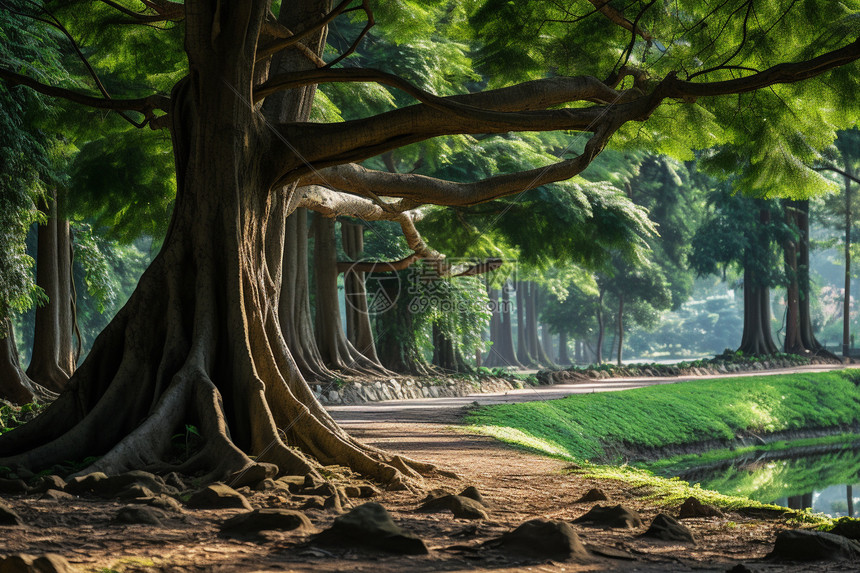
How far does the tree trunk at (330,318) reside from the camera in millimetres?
19094

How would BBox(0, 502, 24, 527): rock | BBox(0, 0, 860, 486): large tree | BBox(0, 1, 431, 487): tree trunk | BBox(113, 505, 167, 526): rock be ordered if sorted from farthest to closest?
BBox(0, 1, 431, 487): tree trunk
BBox(0, 0, 860, 486): large tree
BBox(113, 505, 167, 526): rock
BBox(0, 502, 24, 527): rock

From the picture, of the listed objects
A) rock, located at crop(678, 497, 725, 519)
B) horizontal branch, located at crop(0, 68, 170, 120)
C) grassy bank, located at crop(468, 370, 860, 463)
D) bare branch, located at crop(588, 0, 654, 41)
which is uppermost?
bare branch, located at crop(588, 0, 654, 41)

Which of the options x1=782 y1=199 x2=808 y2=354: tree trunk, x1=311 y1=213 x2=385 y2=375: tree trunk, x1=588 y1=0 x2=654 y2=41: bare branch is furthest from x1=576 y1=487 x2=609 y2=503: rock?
x1=782 y1=199 x2=808 y2=354: tree trunk

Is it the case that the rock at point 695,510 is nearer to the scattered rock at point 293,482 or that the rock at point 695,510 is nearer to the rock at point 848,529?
the rock at point 848,529

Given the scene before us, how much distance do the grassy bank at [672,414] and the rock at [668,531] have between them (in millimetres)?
5874

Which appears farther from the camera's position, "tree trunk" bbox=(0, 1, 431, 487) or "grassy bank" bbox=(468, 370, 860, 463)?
"grassy bank" bbox=(468, 370, 860, 463)

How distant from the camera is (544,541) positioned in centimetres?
381

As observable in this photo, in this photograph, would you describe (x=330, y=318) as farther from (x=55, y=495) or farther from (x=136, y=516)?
(x=136, y=516)

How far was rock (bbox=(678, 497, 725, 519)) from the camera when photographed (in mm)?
5547

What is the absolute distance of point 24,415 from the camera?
387 inches

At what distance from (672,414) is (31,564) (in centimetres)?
1643

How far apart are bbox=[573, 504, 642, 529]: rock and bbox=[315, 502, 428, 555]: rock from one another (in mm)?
1570

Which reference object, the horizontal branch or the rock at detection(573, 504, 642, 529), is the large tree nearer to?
the horizontal branch

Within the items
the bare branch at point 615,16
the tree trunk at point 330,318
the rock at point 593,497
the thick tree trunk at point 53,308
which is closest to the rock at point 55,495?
the rock at point 593,497
